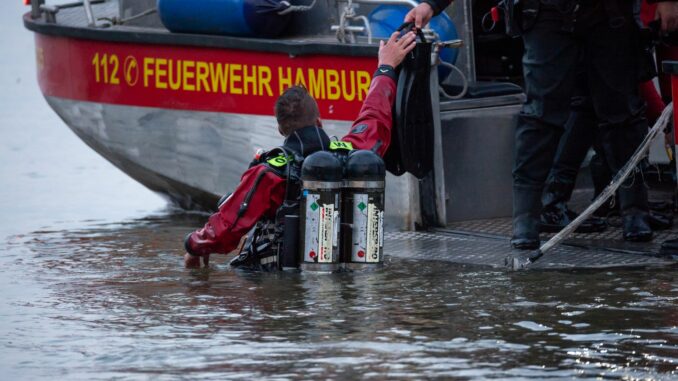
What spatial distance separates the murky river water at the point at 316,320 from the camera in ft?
14.4

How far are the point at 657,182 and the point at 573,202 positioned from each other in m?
0.58

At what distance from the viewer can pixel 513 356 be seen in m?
4.47

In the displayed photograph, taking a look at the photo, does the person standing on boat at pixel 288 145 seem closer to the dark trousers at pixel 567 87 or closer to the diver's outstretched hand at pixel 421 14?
the diver's outstretched hand at pixel 421 14

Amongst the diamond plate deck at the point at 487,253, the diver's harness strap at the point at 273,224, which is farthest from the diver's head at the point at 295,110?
the diamond plate deck at the point at 487,253

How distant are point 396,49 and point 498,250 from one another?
3.10 ft

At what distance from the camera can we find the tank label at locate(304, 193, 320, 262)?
5680mm

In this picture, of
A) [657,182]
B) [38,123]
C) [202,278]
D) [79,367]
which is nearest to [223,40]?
[202,278]

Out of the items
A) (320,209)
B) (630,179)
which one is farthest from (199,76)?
(630,179)

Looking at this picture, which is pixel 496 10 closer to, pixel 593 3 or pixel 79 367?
pixel 593 3

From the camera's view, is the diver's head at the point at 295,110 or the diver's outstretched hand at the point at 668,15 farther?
the diver's outstretched hand at the point at 668,15

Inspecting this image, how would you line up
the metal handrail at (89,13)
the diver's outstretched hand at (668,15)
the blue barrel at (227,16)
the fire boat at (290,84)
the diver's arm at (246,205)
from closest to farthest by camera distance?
the diver's arm at (246,205)
the diver's outstretched hand at (668,15)
the fire boat at (290,84)
the blue barrel at (227,16)
the metal handrail at (89,13)

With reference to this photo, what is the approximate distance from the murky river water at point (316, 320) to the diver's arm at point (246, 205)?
0.59ft

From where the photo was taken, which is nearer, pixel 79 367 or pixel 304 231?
pixel 79 367

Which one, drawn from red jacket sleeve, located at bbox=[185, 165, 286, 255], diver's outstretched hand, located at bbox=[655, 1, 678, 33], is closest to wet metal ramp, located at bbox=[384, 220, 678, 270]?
red jacket sleeve, located at bbox=[185, 165, 286, 255]
